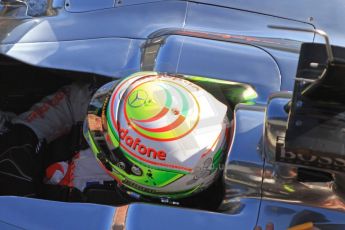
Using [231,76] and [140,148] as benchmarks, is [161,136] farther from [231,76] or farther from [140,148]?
[231,76]

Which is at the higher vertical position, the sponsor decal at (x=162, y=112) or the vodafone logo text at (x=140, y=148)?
the sponsor decal at (x=162, y=112)

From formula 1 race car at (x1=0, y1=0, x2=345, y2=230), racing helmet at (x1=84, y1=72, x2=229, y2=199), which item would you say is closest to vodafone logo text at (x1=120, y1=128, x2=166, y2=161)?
racing helmet at (x1=84, y1=72, x2=229, y2=199)

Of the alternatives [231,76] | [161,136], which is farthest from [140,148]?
[231,76]

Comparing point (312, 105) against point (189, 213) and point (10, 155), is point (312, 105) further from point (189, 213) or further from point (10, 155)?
point (10, 155)

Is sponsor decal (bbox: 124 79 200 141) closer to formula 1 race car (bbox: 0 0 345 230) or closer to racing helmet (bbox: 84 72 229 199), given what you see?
racing helmet (bbox: 84 72 229 199)

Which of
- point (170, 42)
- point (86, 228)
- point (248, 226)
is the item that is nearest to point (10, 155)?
point (86, 228)

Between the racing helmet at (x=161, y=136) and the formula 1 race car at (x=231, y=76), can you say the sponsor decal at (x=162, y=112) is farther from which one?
the formula 1 race car at (x=231, y=76)

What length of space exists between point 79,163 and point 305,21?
0.93 m

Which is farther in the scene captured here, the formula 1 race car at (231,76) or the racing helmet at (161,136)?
the racing helmet at (161,136)

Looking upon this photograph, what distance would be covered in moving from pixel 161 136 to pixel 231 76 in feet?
1.42

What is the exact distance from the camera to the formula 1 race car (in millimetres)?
1072

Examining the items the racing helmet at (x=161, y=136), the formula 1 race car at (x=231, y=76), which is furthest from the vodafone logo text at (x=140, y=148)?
the formula 1 race car at (x=231, y=76)

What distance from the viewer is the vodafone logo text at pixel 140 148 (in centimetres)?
135

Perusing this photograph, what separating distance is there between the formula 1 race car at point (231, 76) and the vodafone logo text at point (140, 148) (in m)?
0.13
